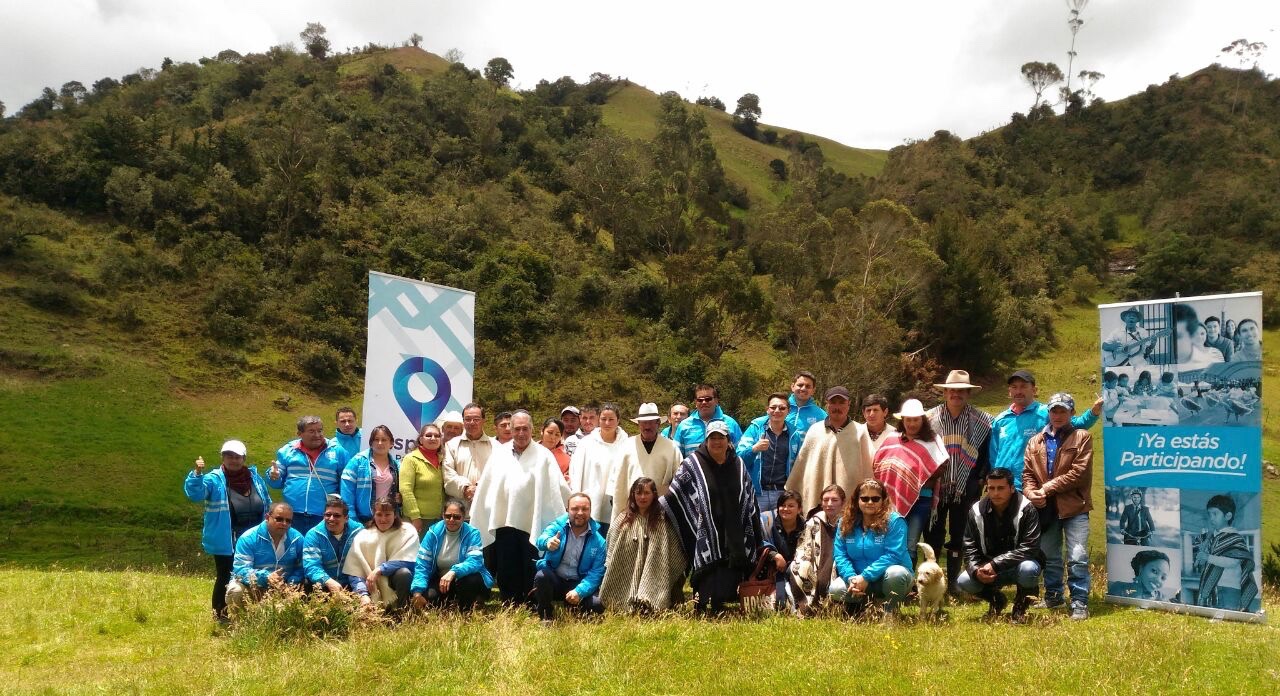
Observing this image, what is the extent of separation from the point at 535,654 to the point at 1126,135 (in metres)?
77.0

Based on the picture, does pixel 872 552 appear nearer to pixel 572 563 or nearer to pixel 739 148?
pixel 572 563

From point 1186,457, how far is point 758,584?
3.22 m

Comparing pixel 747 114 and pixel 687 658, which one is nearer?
pixel 687 658

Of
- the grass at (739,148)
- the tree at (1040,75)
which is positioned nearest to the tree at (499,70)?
the grass at (739,148)

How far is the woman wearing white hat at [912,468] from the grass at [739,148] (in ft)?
197

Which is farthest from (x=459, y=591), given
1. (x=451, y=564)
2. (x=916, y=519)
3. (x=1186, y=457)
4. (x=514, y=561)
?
(x=1186, y=457)

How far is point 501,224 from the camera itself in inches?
1613

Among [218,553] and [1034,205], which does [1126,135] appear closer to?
[1034,205]

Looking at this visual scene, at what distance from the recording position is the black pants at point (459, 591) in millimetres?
→ 6938

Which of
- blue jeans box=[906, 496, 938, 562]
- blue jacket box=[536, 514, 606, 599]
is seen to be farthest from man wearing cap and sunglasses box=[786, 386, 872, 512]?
blue jacket box=[536, 514, 606, 599]

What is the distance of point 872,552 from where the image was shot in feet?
21.1

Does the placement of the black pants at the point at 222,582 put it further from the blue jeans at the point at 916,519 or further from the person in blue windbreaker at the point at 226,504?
the blue jeans at the point at 916,519

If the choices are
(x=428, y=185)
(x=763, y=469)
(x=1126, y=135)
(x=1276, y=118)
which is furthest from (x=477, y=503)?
(x=1276, y=118)

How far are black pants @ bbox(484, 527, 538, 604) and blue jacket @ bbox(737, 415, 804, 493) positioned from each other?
188 centimetres
